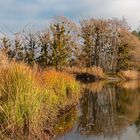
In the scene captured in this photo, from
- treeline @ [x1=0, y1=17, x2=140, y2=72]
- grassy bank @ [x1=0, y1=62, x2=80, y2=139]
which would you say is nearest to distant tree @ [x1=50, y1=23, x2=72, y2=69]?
treeline @ [x1=0, y1=17, x2=140, y2=72]

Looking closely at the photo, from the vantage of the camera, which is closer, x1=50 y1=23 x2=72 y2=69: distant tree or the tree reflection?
the tree reflection

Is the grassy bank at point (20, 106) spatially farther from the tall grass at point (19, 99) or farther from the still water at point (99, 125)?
the still water at point (99, 125)

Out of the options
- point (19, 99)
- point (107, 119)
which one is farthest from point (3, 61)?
point (107, 119)

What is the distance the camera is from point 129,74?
4841 cm

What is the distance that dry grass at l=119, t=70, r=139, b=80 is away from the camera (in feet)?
157

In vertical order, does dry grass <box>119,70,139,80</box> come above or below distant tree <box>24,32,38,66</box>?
below

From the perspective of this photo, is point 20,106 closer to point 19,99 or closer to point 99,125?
point 19,99

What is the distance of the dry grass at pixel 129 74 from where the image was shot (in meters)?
47.7

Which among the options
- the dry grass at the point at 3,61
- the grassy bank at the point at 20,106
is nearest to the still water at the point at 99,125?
the grassy bank at the point at 20,106

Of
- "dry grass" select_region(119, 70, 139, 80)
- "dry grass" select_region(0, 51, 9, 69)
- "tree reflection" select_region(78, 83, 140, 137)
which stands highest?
"dry grass" select_region(0, 51, 9, 69)

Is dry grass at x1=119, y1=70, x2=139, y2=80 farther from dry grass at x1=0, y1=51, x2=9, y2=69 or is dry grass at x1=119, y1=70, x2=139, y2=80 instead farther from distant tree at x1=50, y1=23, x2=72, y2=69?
dry grass at x1=0, y1=51, x2=9, y2=69

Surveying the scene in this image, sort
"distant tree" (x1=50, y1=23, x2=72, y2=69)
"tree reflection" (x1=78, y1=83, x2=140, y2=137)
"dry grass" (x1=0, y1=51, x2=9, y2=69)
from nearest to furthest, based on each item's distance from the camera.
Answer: "dry grass" (x1=0, y1=51, x2=9, y2=69)
"tree reflection" (x1=78, y1=83, x2=140, y2=137)
"distant tree" (x1=50, y1=23, x2=72, y2=69)

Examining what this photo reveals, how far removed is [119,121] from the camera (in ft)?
40.3

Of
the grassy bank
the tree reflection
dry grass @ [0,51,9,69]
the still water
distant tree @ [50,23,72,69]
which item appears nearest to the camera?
the grassy bank
